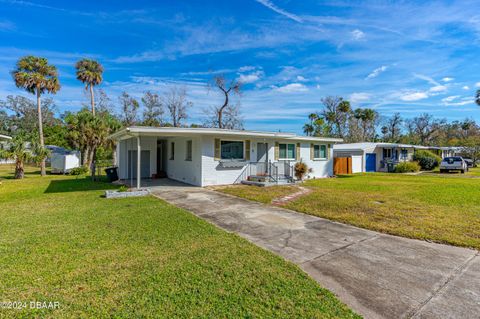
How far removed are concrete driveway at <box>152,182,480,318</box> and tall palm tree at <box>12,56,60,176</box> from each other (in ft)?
61.9

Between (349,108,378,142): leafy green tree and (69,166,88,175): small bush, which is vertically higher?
(349,108,378,142): leafy green tree

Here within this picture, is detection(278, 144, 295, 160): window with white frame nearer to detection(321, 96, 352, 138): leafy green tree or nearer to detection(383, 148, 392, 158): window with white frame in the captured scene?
detection(383, 148, 392, 158): window with white frame

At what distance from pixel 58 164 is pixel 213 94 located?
53.2 feet

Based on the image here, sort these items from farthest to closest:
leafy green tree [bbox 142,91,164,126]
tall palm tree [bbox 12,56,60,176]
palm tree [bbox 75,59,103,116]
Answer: leafy green tree [bbox 142,91,164,126] → palm tree [bbox 75,59,103,116] → tall palm tree [bbox 12,56,60,176]

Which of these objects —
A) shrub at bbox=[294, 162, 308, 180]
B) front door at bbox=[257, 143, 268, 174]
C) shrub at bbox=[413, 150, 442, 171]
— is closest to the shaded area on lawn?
front door at bbox=[257, 143, 268, 174]

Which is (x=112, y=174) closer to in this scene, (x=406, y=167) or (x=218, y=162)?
(x=218, y=162)

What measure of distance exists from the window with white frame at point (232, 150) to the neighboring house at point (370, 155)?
39.2ft

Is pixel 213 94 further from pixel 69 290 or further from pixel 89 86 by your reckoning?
pixel 69 290

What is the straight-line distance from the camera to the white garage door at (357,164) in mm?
20609

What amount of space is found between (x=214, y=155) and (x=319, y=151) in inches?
334

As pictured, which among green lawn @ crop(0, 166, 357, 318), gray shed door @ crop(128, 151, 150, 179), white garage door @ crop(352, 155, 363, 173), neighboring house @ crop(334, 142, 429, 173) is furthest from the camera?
neighboring house @ crop(334, 142, 429, 173)

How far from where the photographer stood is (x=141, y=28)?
43.6 ft

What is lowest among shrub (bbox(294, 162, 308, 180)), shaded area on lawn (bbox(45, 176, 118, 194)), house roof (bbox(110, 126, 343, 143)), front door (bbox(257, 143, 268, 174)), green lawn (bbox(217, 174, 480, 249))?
green lawn (bbox(217, 174, 480, 249))

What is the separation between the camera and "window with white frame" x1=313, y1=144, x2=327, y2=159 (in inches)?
649
